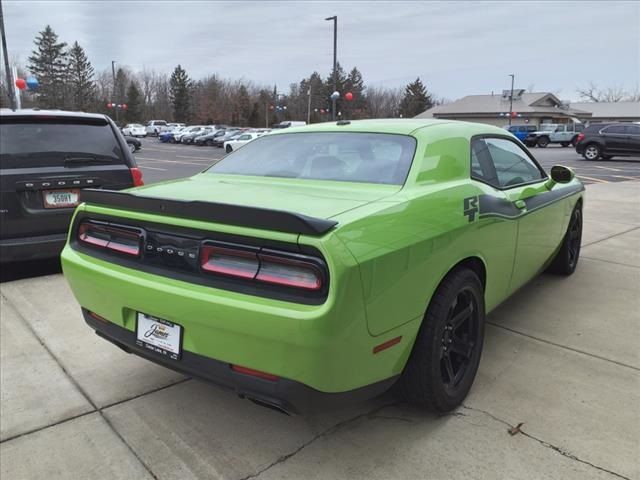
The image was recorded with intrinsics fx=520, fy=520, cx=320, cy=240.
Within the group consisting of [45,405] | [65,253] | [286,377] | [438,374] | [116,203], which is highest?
[116,203]

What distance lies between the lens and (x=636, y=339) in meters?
3.64

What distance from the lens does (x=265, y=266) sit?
201cm

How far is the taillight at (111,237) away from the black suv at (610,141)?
23785 millimetres

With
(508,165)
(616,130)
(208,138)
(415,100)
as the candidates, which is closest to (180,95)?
(415,100)

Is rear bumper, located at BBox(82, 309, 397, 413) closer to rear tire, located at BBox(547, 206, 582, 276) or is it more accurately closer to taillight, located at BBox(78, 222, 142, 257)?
taillight, located at BBox(78, 222, 142, 257)

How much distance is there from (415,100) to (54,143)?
91586 mm

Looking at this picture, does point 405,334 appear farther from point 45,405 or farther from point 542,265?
point 542,265

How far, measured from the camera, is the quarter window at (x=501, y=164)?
3.13 m

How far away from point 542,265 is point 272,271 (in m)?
2.87

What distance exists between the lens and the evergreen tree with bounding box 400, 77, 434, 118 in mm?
90500

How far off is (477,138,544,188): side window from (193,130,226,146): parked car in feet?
128

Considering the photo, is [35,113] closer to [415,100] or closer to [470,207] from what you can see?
[470,207]

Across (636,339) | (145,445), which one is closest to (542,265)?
(636,339)

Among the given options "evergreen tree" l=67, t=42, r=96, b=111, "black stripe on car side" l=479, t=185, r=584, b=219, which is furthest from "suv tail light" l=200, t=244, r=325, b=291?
"evergreen tree" l=67, t=42, r=96, b=111
